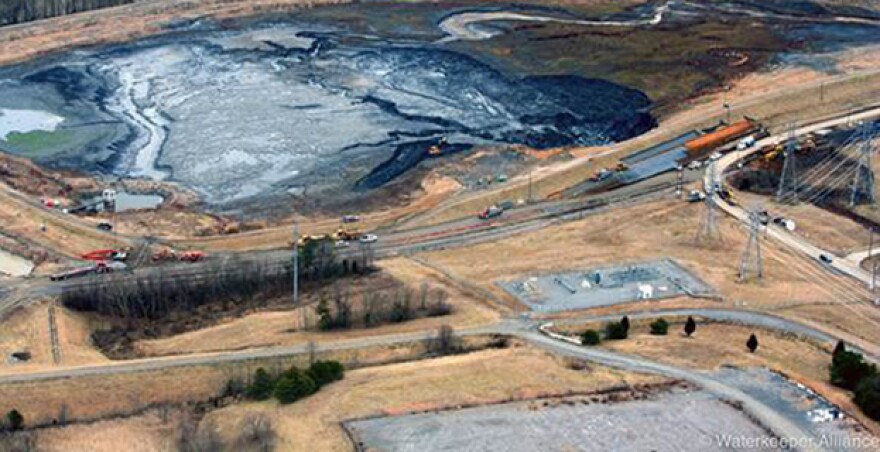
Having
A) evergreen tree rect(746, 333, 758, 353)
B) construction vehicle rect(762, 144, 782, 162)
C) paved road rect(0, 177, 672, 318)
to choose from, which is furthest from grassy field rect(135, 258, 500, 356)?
construction vehicle rect(762, 144, 782, 162)

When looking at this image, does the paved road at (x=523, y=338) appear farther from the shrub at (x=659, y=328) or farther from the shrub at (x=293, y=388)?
the shrub at (x=293, y=388)

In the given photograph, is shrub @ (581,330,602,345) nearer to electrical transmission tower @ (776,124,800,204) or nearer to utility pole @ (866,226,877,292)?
utility pole @ (866,226,877,292)

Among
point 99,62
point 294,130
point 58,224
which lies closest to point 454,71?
point 294,130

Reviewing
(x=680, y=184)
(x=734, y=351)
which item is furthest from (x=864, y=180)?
(x=734, y=351)

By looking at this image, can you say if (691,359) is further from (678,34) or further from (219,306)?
(678,34)

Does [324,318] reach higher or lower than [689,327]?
lower

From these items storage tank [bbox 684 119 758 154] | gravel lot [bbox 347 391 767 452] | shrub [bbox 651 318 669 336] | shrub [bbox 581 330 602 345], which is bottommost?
shrub [bbox 651 318 669 336]

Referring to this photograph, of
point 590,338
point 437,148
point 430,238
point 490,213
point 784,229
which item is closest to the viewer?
point 590,338

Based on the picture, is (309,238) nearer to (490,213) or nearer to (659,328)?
(490,213)
